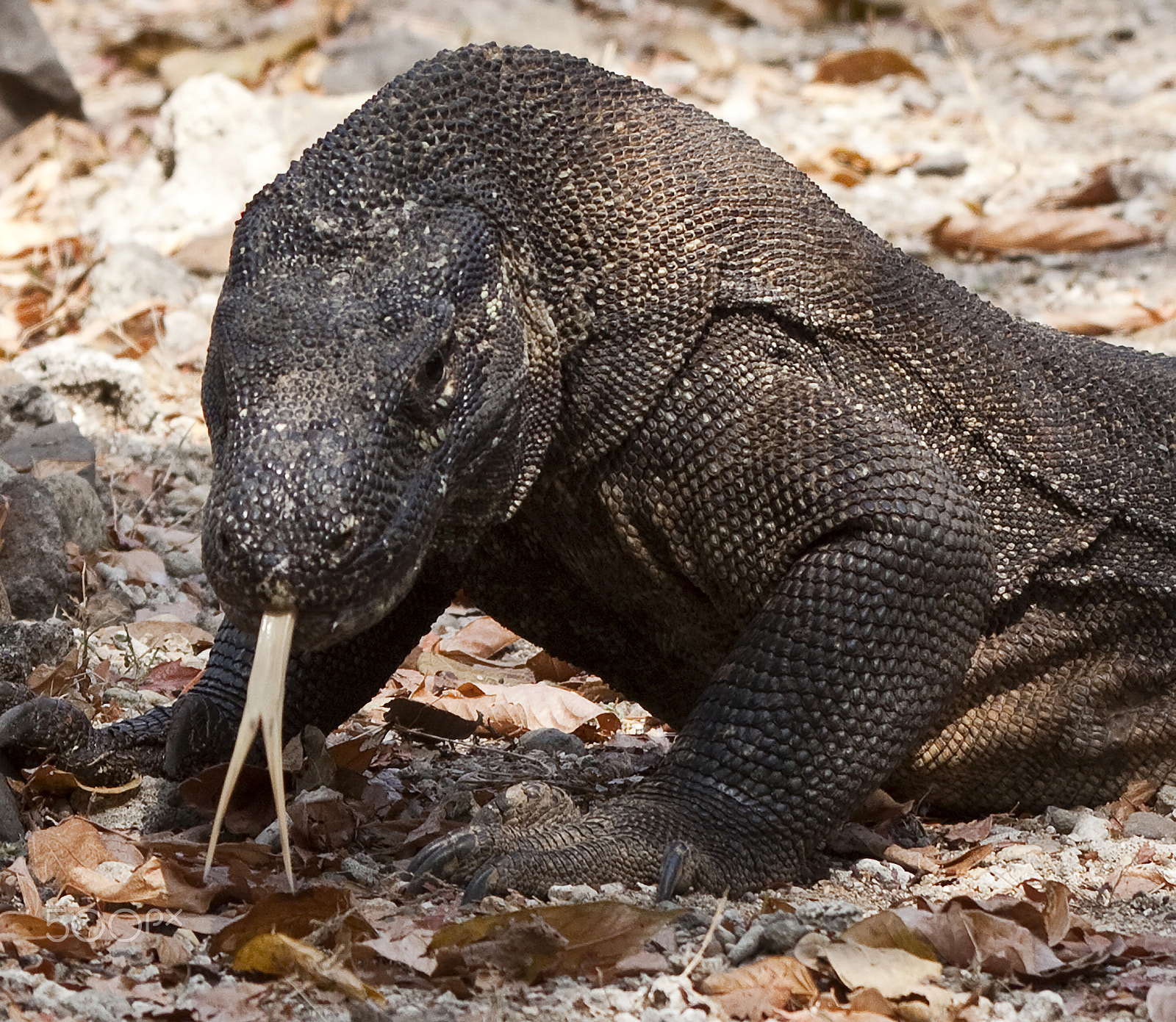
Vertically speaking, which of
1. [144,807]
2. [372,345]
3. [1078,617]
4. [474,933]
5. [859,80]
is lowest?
[144,807]

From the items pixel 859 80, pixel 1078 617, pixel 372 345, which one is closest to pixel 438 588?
pixel 372 345

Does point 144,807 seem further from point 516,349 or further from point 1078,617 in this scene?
point 1078,617

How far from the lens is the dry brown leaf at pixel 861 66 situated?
39.0 feet

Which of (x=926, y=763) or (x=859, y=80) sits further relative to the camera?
(x=859, y=80)

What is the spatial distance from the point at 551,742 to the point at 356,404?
2001mm

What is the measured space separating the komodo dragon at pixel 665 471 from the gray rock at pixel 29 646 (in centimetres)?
45

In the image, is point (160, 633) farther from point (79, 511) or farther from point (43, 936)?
point (43, 936)

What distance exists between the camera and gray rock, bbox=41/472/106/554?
5.58 metres

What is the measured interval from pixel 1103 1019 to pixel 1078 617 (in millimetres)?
1457

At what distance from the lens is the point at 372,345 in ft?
10.5

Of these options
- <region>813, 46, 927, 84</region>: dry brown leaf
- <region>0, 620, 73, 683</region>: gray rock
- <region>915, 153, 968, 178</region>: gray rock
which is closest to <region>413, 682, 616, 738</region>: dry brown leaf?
<region>0, 620, 73, 683</region>: gray rock

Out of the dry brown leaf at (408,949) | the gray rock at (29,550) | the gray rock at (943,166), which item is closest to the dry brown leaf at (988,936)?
the dry brown leaf at (408,949)

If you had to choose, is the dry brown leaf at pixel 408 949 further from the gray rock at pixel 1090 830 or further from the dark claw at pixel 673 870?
the gray rock at pixel 1090 830

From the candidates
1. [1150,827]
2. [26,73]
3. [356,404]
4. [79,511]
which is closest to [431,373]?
[356,404]
